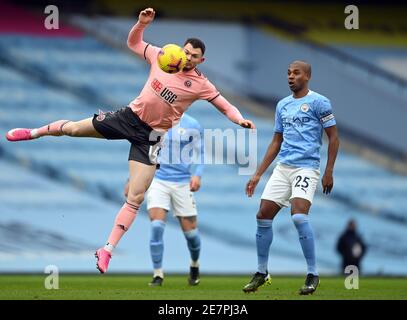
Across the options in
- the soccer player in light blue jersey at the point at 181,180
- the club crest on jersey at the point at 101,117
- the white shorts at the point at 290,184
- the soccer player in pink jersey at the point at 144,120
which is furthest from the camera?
the soccer player in light blue jersey at the point at 181,180

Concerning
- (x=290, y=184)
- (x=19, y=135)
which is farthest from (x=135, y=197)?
(x=290, y=184)

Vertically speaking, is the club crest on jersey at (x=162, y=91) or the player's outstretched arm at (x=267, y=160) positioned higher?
the club crest on jersey at (x=162, y=91)

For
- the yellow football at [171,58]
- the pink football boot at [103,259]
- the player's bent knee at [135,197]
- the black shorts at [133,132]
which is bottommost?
the pink football boot at [103,259]

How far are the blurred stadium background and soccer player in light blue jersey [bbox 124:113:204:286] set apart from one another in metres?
8.01

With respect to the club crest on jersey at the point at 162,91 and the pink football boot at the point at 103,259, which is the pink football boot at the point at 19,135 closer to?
the club crest on jersey at the point at 162,91

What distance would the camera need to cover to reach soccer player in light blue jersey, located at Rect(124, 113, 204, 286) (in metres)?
15.4

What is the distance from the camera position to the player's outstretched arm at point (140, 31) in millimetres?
12094

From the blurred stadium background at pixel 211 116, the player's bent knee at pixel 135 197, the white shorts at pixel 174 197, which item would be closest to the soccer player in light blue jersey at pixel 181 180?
the white shorts at pixel 174 197

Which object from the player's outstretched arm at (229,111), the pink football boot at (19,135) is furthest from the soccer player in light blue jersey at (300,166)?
the pink football boot at (19,135)

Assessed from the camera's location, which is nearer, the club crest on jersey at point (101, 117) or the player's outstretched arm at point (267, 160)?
the club crest on jersey at point (101, 117)

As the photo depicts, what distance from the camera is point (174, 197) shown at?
15.6 m

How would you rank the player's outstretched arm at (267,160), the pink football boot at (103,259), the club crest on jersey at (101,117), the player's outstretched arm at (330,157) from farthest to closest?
the player's outstretched arm at (267,160)
the club crest on jersey at (101,117)
the player's outstretched arm at (330,157)
the pink football boot at (103,259)

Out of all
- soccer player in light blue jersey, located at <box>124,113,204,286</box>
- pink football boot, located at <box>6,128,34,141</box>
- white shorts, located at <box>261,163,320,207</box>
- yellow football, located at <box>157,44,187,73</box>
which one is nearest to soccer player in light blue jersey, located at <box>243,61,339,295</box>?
white shorts, located at <box>261,163,320,207</box>
